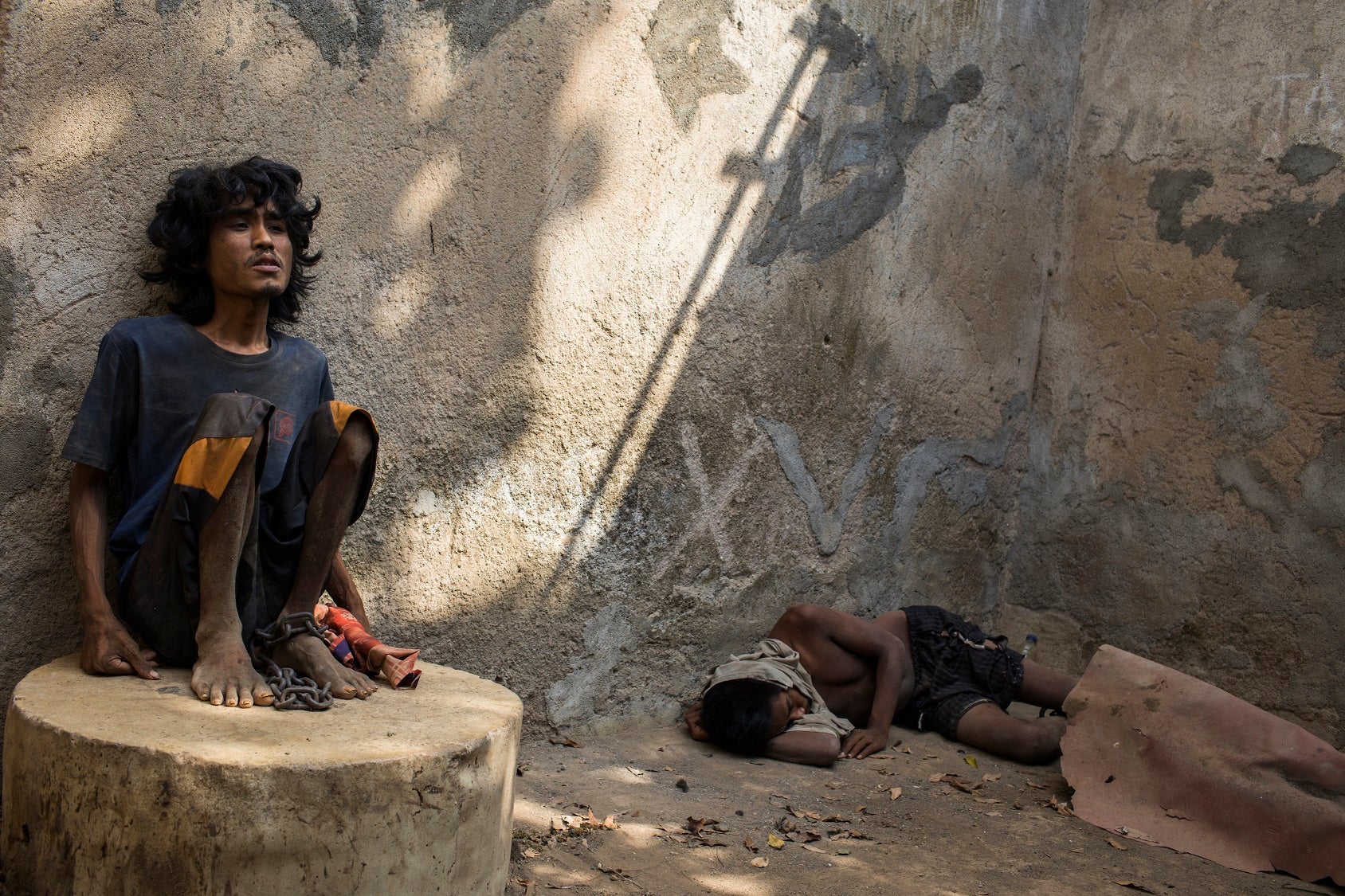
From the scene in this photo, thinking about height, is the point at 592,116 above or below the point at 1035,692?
above

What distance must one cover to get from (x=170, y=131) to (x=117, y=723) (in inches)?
52.1

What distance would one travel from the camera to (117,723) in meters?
1.80

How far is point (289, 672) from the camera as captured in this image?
2.11 metres

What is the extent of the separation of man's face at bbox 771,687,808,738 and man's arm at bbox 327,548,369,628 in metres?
1.29

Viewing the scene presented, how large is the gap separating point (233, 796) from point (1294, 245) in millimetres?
3747

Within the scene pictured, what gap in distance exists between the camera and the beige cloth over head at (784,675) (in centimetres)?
339

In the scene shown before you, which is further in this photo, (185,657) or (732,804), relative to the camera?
(732,804)

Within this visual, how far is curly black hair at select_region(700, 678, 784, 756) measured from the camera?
3.23 metres

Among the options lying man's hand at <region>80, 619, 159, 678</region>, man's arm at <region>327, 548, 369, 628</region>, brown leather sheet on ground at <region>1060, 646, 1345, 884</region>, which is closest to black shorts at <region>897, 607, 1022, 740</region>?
brown leather sheet on ground at <region>1060, 646, 1345, 884</region>

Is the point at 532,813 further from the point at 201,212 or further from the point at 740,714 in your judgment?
the point at 201,212

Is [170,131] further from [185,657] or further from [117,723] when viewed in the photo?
[117,723]

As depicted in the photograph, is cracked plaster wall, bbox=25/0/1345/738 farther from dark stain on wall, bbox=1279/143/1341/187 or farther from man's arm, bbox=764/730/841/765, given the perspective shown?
man's arm, bbox=764/730/841/765

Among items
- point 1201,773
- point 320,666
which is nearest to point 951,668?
point 1201,773

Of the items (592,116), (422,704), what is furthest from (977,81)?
(422,704)
